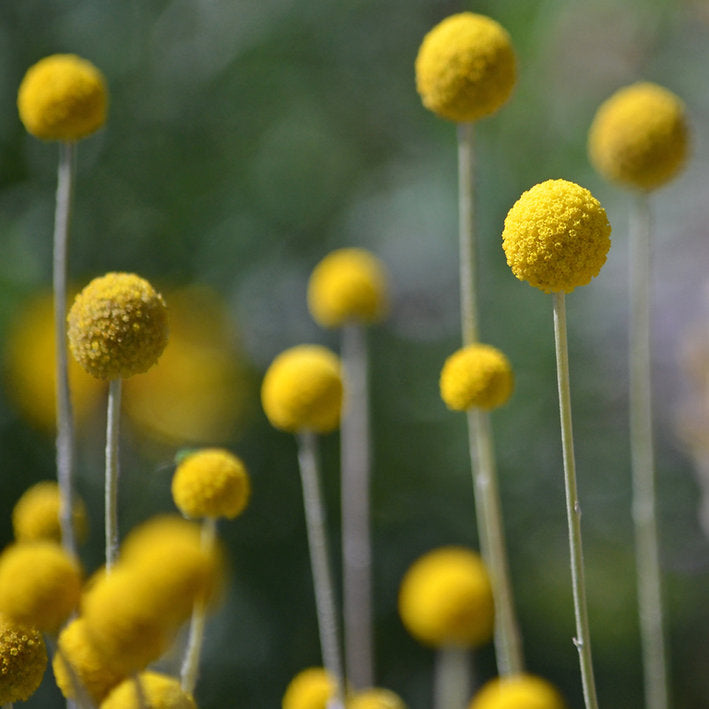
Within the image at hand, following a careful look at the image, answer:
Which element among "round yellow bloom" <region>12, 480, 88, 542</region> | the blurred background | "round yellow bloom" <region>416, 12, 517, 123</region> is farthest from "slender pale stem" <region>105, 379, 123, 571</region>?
the blurred background

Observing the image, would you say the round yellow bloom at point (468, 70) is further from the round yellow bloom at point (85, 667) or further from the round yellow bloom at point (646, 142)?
the round yellow bloom at point (85, 667)

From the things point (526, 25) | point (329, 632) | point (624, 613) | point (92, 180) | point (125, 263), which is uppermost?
A: point (526, 25)

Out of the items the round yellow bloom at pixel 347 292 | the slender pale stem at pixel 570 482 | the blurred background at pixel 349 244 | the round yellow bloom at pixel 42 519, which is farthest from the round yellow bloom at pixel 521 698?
the blurred background at pixel 349 244

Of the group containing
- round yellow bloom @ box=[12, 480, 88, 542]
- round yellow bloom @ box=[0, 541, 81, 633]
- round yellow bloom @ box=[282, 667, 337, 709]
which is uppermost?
round yellow bloom @ box=[0, 541, 81, 633]

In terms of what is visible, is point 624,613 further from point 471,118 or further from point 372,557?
point 471,118

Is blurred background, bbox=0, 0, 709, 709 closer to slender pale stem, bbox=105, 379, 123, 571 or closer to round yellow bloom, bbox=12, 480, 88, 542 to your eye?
round yellow bloom, bbox=12, 480, 88, 542

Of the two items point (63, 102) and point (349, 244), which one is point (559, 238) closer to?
point (63, 102)

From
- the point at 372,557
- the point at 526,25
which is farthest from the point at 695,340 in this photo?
the point at 526,25
